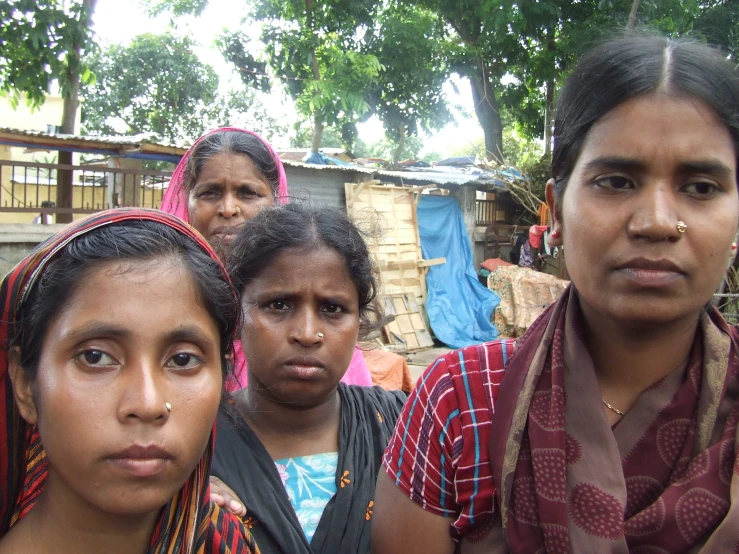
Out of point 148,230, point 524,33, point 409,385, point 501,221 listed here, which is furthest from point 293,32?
point 148,230

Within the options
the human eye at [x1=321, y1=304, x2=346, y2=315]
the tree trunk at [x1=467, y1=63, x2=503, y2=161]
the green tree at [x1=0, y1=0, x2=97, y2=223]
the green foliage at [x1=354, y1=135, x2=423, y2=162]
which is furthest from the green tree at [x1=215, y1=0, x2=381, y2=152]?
the green foliage at [x1=354, y1=135, x2=423, y2=162]

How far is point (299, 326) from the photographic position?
5.76 feet

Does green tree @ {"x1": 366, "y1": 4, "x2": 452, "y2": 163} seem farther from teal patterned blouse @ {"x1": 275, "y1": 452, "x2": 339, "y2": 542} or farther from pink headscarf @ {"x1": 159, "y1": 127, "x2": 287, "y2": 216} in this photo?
teal patterned blouse @ {"x1": 275, "y1": 452, "x2": 339, "y2": 542}

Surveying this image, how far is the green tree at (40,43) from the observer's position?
19.3ft

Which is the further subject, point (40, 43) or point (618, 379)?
point (40, 43)

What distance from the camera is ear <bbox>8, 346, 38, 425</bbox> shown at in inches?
44.9

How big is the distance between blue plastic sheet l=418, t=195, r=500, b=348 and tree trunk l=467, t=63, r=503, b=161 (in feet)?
9.60

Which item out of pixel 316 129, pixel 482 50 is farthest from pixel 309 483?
pixel 482 50

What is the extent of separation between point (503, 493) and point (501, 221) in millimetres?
12770

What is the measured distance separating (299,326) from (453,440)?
686 mm

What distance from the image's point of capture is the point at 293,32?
12008 mm

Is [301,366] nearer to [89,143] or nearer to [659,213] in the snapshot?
[659,213]

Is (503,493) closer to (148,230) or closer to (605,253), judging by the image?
(605,253)

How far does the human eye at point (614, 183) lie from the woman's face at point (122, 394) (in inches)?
32.9
